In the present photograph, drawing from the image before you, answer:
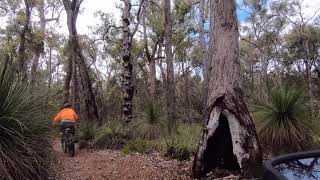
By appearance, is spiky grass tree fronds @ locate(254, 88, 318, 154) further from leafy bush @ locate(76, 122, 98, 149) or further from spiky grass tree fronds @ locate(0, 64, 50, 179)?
leafy bush @ locate(76, 122, 98, 149)

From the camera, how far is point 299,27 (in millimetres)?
36750

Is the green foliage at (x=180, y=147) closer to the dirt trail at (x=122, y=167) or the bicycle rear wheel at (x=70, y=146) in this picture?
the dirt trail at (x=122, y=167)

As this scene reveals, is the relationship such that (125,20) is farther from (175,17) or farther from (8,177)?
(175,17)

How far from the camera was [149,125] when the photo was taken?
42.2 feet

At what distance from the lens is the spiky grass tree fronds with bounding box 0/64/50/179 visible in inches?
203

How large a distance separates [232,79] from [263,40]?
36.4 m

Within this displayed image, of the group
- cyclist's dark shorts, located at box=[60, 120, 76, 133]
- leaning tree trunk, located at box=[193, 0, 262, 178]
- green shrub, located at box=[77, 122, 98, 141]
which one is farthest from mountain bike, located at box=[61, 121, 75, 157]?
leaning tree trunk, located at box=[193, 0, 262, 178]

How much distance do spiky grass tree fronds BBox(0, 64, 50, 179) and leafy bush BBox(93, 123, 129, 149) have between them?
20.5ft

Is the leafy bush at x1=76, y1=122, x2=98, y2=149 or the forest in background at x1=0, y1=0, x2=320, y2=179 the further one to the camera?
the leafy bush at x1=76, y1=122, x2=98, y2=149

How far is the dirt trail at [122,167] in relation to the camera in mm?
8133

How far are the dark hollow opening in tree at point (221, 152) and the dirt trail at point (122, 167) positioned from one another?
1.85ft

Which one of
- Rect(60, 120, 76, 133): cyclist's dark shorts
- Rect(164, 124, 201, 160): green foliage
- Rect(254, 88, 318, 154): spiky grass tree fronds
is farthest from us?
Rect(60, 120, 76, 133): cyclist's dark shorts

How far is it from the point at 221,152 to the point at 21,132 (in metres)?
4.05

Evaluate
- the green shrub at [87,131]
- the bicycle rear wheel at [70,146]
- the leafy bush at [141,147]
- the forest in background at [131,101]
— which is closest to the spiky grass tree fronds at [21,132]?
the forest in background at [131,101]
